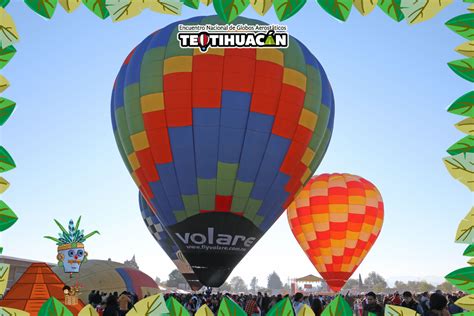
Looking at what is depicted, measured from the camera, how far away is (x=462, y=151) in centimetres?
176

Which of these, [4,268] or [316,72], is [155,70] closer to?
[316,72]

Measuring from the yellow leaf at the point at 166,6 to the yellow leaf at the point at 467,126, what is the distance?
3.94 ft

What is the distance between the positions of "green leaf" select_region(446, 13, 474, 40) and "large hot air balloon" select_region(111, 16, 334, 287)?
13.4 meters

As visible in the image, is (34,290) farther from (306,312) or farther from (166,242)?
(166,242)

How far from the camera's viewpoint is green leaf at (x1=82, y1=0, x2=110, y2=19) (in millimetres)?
2055

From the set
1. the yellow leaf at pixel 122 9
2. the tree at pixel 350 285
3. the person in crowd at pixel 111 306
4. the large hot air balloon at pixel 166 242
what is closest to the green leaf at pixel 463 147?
the yellow leaf at pixel 122 9

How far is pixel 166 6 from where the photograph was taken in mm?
2051

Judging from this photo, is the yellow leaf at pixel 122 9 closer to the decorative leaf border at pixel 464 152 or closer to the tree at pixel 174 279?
the decorative leaf border at pixel 464 152

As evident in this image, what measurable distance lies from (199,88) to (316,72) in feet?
14.5

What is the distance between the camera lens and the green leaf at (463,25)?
1.80 metres

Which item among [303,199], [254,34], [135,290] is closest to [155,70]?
[254,34]

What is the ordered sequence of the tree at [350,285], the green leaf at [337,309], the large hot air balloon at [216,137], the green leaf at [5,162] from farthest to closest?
the tree at [350,285], the large hot air balloon at [216,137], the green leaf at [5,162], the green leaf at [337,309]

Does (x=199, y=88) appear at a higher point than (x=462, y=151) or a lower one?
higher

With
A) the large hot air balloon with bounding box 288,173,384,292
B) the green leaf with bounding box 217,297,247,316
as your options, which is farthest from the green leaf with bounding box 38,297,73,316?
the large hot air balloon with bounding box 288,173,384,292
